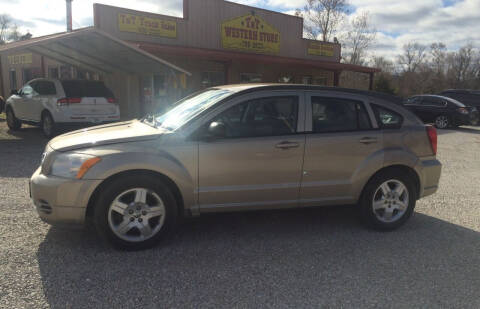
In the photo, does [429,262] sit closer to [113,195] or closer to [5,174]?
[113,195]

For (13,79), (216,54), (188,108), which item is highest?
(216,54)

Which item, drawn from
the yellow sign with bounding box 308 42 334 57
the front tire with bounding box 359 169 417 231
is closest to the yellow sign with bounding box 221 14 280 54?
the yellow sign with bounding box 308 42 334 57

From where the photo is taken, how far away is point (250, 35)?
62.0 feet

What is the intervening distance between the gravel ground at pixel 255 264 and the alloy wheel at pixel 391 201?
0.23m

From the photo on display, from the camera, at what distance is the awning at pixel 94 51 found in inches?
364

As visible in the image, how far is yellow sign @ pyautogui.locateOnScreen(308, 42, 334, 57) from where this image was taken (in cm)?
2231

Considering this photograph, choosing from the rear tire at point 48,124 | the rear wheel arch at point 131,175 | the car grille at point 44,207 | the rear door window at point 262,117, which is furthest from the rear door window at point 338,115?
the rear tire at point 48,124

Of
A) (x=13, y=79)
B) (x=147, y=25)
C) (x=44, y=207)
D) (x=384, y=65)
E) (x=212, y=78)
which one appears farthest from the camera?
(x=384, y=65)

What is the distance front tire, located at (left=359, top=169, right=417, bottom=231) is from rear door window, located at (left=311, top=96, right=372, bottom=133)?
25.3 inches

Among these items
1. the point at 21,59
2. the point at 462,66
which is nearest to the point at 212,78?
the point at 21,59

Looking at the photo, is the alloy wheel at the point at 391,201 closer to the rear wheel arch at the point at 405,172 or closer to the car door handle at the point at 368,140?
the rear wheel arch at the point at 405,172

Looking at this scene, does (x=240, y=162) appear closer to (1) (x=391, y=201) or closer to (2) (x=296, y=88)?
(2) (x=296, y=88)

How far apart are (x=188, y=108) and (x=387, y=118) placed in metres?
2.33

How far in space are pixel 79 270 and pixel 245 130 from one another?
204cm
